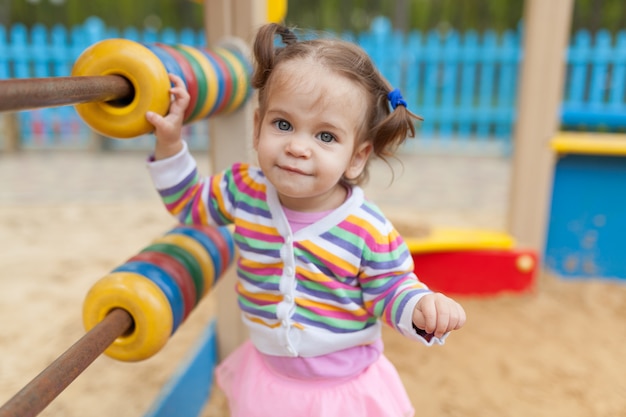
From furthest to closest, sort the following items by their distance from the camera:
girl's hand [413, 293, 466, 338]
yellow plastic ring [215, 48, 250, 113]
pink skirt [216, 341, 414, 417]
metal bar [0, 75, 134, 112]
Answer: yellow plastic ring [215, 48, 250, 113]
pink skirt [216, 341, 414, 417]
girl's hand [413, 293, 466, 338]
metal bar [0, 75, 134, 112]

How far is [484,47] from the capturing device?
6660 mm

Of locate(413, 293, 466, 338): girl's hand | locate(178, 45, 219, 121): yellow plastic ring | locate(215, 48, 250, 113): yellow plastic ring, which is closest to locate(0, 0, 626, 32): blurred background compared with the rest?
locate(215, 48, 250, 113): yellow plastic ring

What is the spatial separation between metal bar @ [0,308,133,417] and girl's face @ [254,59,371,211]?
1.15ft

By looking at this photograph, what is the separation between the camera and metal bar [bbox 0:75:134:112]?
0.68 m

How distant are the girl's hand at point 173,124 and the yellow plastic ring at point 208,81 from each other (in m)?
0.13

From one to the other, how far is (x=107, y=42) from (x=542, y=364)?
1.72 metres

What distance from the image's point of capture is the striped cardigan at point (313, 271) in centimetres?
103

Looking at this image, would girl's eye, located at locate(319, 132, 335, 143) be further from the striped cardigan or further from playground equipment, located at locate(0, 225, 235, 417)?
playground equipment, located at locate(0, 225, 235, 417)

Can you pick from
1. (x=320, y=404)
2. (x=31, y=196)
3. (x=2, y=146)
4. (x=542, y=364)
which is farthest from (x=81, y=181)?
(x=320, y=404)

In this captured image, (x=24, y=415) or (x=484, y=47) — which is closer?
(x=24, y=415)

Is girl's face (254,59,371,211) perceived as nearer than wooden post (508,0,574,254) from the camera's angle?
Yes

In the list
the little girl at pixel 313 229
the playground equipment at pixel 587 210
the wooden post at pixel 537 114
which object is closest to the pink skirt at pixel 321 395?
the little girl at pixel 313 229

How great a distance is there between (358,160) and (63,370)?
575 millimetres

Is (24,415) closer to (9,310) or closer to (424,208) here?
(9,310)
